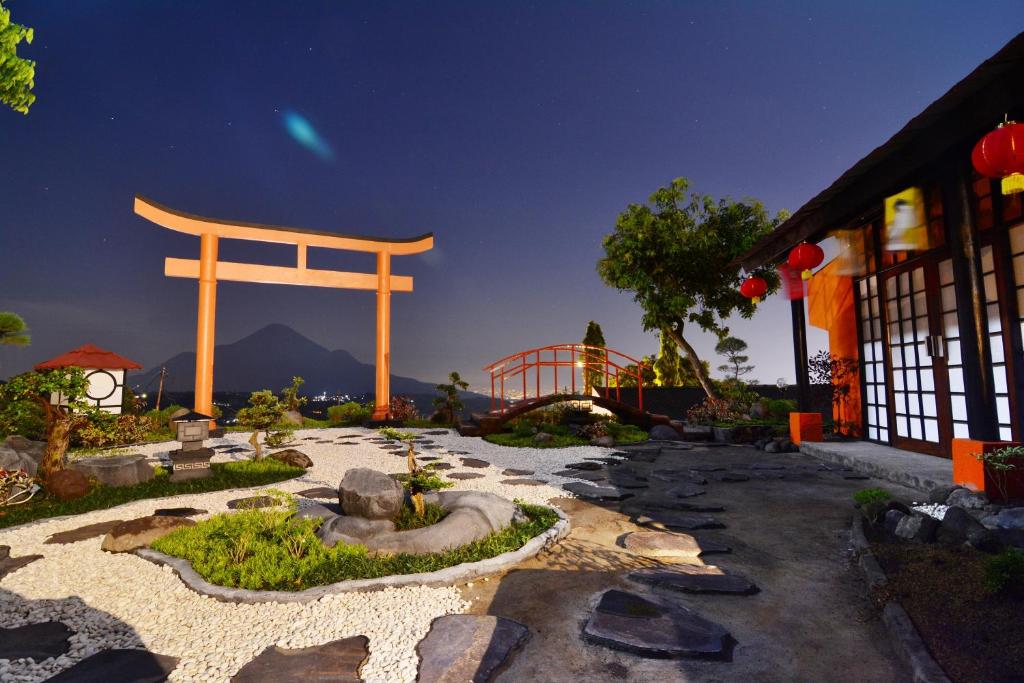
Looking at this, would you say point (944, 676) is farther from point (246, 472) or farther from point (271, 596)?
point (246, 472)

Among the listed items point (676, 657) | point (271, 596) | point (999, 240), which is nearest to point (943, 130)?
point (999, 240)

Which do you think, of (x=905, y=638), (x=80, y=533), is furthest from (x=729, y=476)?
(x=80, y=533)

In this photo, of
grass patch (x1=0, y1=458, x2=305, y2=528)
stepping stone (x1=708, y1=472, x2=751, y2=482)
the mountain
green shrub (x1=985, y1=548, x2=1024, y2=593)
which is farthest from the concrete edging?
the mountain

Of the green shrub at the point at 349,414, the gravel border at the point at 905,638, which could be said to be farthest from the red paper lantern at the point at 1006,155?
the green shrub at the point at 349,414

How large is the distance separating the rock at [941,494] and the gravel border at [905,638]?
2.20 metres

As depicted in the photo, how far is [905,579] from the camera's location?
332 cm

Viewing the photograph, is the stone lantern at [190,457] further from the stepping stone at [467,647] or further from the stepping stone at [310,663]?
the stepping stone at [467,647]

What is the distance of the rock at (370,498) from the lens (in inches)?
185

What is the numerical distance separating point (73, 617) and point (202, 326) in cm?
1263

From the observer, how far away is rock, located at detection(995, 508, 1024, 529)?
409 centimetres

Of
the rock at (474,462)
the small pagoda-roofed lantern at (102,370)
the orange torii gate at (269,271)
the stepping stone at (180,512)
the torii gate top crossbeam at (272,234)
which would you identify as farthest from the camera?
the orange torii gate at (269,271)

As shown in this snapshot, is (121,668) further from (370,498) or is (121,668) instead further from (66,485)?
(66,485)

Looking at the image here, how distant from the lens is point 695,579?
3662mm

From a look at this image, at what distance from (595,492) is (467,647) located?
4.21 metres
